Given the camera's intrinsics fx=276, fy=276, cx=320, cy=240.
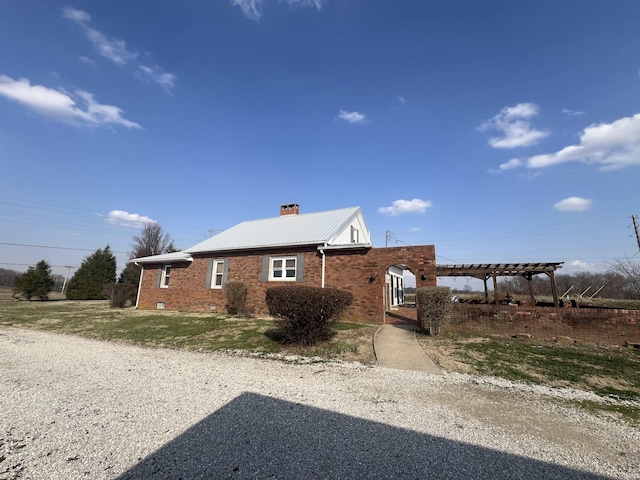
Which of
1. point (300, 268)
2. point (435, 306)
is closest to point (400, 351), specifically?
point (435, 306)

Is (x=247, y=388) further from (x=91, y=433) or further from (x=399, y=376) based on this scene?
→ (x=399, y=376)

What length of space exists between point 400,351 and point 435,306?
2623 millimetres

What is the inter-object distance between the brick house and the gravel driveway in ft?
21.1

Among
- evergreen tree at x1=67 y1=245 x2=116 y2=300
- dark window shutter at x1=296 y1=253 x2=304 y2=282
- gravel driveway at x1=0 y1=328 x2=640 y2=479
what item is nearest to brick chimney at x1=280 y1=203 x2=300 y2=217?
dark window shutter at x1=296 y1=253 x2=304 y2=282

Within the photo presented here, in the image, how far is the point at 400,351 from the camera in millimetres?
7301

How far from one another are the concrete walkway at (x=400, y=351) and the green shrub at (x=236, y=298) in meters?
7.50

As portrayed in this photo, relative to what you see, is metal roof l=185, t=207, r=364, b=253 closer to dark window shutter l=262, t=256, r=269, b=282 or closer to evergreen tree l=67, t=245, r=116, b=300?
dark window shutter l=262, t=256, r=269, b=282

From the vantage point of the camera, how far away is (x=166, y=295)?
58.2 feet

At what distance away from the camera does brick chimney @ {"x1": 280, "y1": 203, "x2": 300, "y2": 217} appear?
813 inches

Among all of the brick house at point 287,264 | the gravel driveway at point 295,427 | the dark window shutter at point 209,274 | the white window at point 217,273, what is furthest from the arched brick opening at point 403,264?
the dark window shutter at point 209,274

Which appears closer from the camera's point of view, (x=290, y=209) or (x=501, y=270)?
(x=501, y=270)

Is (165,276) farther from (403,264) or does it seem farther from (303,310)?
(403,264)

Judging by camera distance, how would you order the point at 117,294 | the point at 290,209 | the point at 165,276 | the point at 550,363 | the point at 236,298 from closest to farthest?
1. the point at 550,363
2. the point at 236,298
3. the point at 165,276
4. the point at 117,294
5. the point at 290,209

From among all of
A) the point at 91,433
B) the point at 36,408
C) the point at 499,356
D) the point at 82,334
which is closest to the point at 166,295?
the point at 82,334
